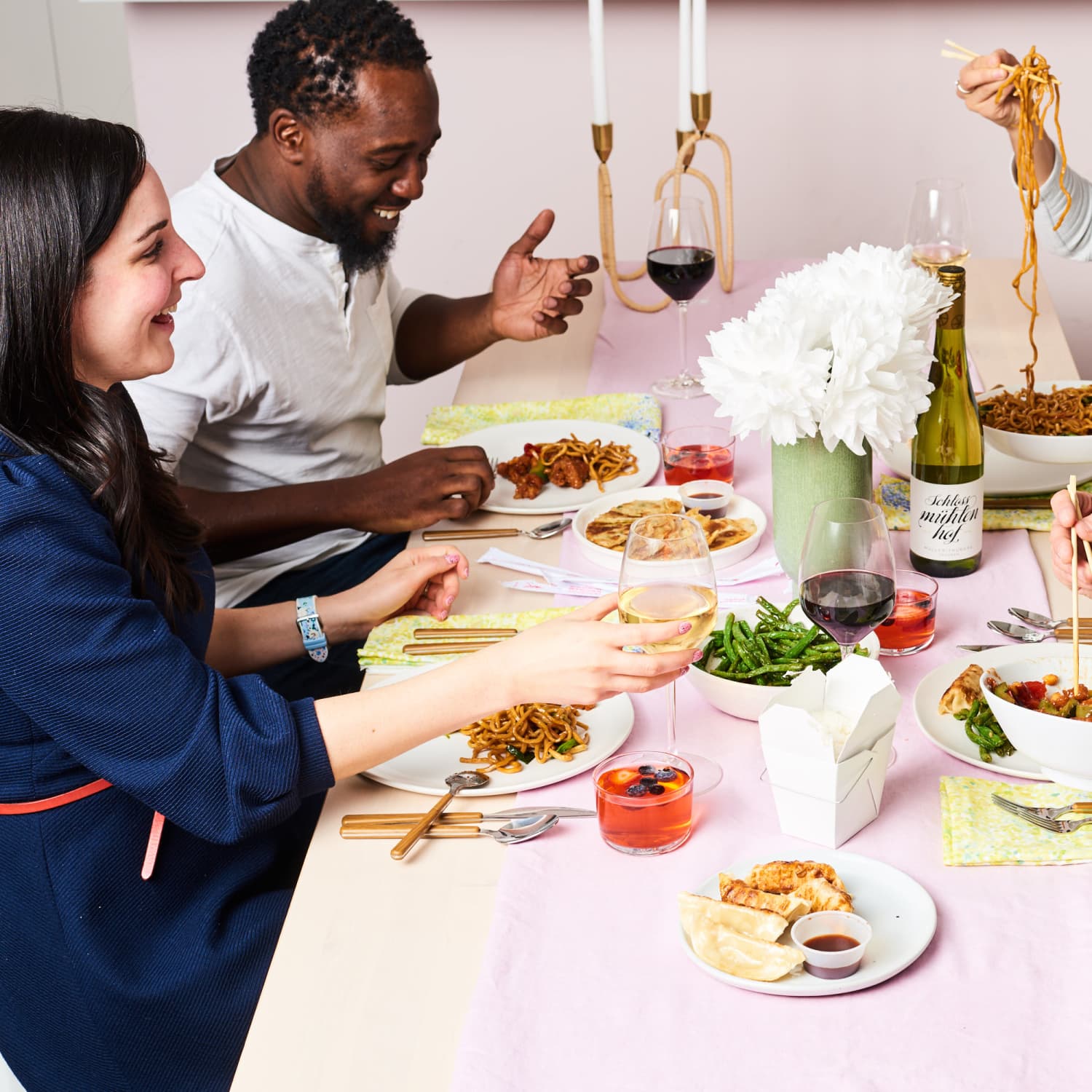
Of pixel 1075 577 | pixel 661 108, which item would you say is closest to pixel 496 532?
pixel 1075 577

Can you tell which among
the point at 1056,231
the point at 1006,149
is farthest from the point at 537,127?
the point at 1056,231

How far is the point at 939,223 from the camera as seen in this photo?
5.91 feet

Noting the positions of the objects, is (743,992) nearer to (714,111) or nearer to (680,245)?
(680,245)

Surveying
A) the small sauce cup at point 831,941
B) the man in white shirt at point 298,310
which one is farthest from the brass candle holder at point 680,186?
the small sauce cup at point 831,941

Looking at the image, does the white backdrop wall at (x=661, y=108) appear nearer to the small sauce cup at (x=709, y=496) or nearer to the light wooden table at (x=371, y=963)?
the small sauce cup at (x=709, y=496)

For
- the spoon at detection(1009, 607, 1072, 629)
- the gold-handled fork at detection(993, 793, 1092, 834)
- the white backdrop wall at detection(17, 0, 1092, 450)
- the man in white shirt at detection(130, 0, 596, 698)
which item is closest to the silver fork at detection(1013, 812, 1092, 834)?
the gold-handled fork at detection(993, 793, 1092, 834)

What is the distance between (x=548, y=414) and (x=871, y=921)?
4.03ft

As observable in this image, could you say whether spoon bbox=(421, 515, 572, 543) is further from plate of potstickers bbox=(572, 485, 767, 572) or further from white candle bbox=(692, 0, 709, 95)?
white candle bbox=(692, 0, 709, 95)

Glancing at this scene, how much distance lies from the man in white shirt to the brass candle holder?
0.88ft

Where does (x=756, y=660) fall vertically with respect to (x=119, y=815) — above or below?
above

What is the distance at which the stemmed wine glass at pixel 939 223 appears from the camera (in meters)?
1.79

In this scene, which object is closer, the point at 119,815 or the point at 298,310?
the point at 119,815

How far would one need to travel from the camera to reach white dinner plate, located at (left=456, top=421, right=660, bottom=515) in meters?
1.72

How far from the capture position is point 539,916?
955mm
